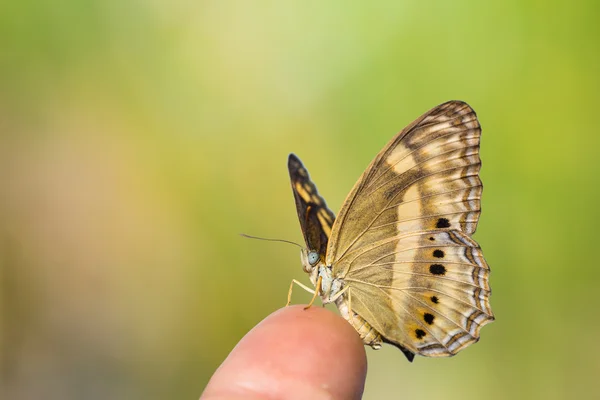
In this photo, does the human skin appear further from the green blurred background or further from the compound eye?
the green blurred background

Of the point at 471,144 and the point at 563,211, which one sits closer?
the point at 471,144

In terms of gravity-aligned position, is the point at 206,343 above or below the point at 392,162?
below

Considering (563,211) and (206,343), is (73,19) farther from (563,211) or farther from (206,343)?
(563,211)

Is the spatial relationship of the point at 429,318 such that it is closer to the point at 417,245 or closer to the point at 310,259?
the point at 417,245

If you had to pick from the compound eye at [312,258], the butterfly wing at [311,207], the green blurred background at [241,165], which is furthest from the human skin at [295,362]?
the green blurred background at [241,165]

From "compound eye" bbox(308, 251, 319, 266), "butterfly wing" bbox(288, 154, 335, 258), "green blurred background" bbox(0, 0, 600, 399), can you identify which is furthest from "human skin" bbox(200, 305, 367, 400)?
"green blurred background" bbox(0, 0, 600, 399)

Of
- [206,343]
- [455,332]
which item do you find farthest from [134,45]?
[455,332]

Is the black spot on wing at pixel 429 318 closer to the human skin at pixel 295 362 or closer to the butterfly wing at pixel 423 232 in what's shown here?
the butterfly wing at pixel 423 232
